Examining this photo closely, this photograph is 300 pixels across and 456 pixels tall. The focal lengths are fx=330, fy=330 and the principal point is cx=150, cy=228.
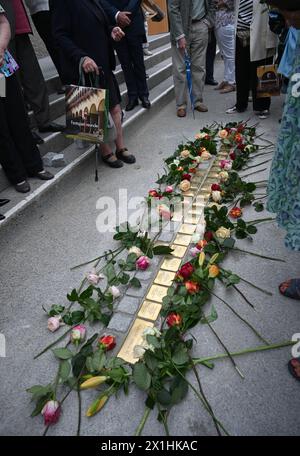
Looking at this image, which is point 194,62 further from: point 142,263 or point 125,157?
point 142,263

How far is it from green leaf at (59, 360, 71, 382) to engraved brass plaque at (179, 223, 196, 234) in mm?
1270

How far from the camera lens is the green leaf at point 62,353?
5.37ft

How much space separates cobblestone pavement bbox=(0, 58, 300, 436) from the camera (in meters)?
1.43

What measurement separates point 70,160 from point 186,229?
63.3 inches

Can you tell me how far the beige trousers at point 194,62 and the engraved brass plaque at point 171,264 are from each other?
10.9 ft

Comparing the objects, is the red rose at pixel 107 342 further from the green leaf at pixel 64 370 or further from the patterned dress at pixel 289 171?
the patterned dress at pixel 289 171

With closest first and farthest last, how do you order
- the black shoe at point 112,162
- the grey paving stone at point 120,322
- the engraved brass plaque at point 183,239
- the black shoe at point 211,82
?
the grey paving stone at point 120,322 < the engraved brass plaque at point 183,239 < the black shoe at point 112,162 < the black shoe at point 211,82

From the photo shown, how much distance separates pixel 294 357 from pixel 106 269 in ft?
3.85

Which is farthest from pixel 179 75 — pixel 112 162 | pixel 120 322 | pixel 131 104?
pixel 120 322

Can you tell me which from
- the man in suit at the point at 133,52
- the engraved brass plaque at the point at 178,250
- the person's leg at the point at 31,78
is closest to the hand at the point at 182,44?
the man in suit at the point at 133,52

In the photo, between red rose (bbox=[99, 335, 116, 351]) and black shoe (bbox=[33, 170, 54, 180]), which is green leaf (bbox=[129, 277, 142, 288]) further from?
black shoe (bbox=[33, 170, 54, 180])

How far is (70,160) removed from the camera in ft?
11.3

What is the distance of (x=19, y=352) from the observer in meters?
1.77

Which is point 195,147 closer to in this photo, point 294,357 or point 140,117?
point 140,117
